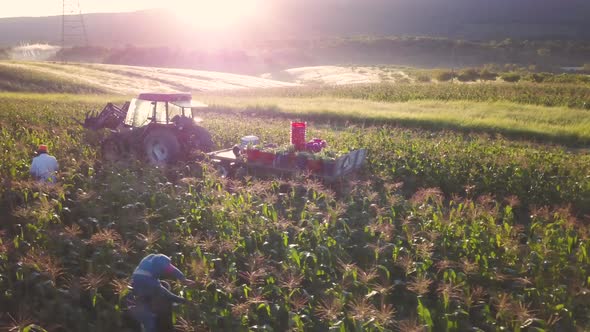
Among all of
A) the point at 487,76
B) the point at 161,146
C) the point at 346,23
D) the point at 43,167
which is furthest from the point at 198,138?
the point at 346,23

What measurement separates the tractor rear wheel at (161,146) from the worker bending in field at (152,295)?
591cm

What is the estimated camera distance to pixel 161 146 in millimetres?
10367

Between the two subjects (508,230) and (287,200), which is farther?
(287,200)

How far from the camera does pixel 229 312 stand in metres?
4.50

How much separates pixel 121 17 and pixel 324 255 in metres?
150

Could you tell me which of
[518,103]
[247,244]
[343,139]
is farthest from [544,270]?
[518,103]

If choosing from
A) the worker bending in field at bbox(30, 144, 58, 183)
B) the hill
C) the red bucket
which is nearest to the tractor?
the worker bending in field at bbox(30, 144, 58, 183)

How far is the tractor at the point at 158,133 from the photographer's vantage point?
1039 centimetres

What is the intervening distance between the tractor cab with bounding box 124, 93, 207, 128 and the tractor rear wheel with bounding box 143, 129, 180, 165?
0.46 meters

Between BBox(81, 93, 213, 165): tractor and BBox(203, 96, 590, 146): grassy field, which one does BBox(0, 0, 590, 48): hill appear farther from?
BBox(81, 93, 213, 165): tractor

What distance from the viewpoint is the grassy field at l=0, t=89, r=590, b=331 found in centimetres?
451

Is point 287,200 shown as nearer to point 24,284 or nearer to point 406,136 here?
point 24,284

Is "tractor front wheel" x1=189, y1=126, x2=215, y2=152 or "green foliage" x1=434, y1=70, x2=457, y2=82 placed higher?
"green foliage" x1=434, y1=70, x2=457, y2=82

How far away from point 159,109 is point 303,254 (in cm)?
722
